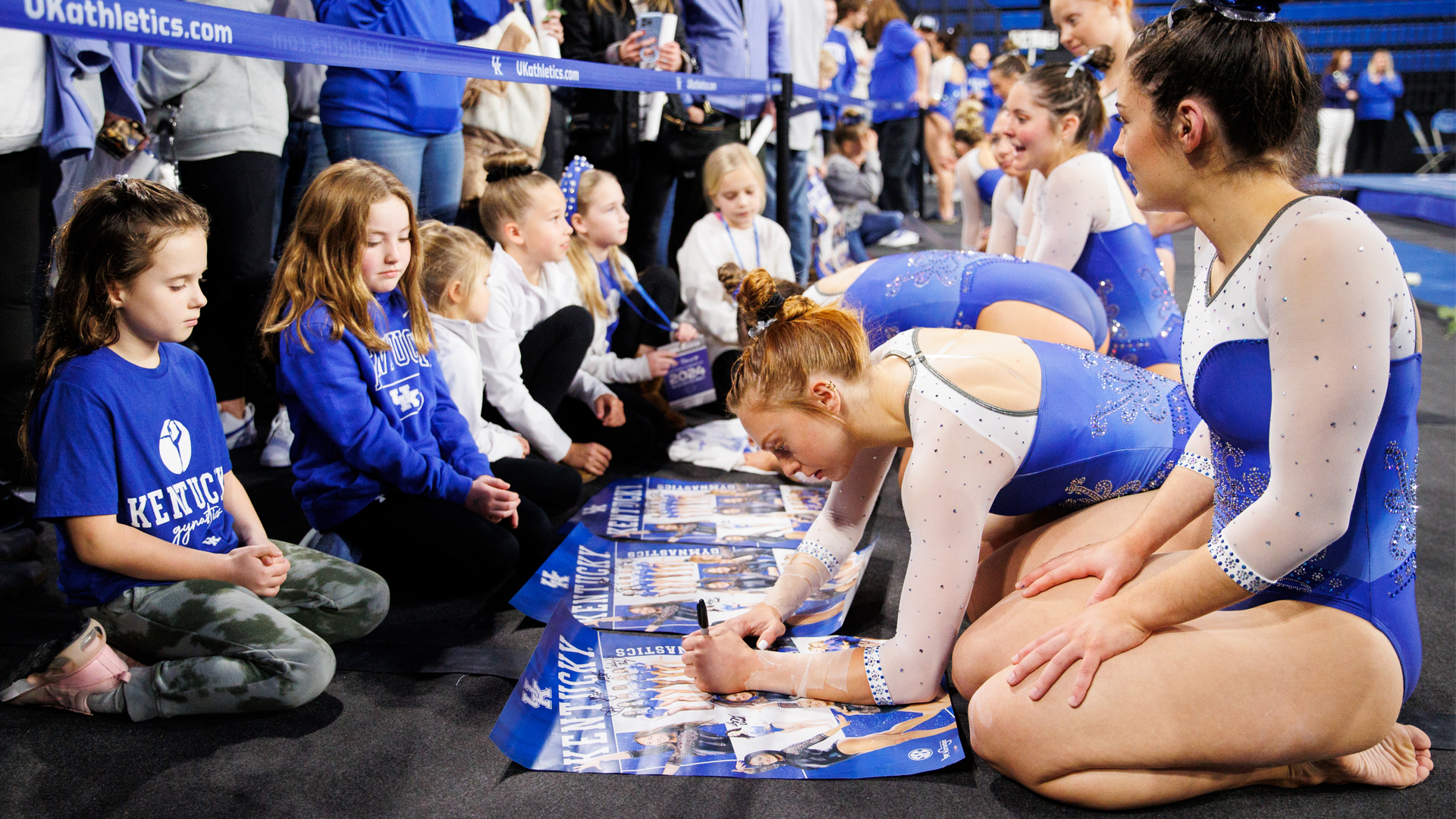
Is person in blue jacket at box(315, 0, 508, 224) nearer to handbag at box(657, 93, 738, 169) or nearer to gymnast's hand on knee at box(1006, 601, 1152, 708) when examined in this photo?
handbag at box(657, 93, 738, 169)

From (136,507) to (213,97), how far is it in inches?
45.7

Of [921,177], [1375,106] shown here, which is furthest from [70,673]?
[1375,106]

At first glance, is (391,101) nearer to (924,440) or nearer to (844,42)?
(924,440)

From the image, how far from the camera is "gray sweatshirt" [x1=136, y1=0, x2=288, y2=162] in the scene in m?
2.21

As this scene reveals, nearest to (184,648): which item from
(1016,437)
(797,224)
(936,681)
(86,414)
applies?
(86,414)

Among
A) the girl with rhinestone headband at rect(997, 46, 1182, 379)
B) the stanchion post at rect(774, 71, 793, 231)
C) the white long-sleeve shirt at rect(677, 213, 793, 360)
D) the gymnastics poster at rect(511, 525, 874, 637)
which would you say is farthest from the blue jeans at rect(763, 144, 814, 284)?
the gymnastics poster at rect(511, 525, 874, 637)

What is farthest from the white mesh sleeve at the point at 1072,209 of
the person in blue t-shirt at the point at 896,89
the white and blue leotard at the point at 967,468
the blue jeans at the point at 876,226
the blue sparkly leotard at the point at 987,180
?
the person in blue t-shirt at the point at 896,89

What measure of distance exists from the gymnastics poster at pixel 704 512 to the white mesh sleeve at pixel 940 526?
29.2 inches

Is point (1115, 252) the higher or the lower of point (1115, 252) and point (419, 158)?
the lower

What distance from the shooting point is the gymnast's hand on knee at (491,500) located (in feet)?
6.40

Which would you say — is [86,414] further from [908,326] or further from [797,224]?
[797,224]

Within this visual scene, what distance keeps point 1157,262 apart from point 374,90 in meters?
1.92

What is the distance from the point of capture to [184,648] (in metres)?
1.51

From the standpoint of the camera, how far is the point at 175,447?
156 centimetres
